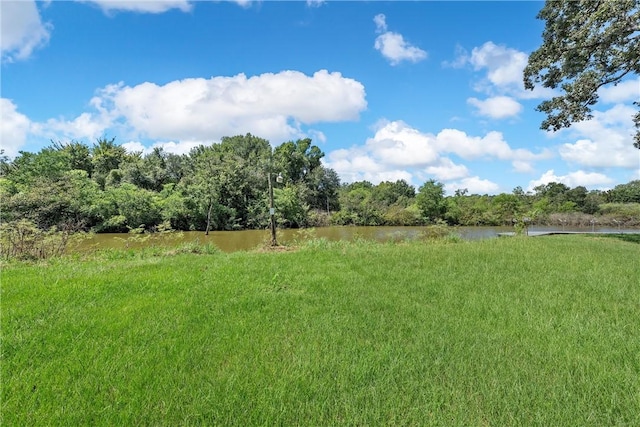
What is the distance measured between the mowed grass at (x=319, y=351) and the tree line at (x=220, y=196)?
1036cm

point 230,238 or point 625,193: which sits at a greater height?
point 625,193

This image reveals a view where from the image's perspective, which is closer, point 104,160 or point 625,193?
point 104,160

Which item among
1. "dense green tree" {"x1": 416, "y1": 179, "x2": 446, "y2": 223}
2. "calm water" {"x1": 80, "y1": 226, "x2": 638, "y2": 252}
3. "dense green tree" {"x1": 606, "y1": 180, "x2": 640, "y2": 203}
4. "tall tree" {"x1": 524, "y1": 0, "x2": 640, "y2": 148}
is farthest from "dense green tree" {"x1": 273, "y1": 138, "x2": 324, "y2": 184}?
"dense green tree" {"x1": 606, "y1": 180, "x2": 640, "y2": 203}

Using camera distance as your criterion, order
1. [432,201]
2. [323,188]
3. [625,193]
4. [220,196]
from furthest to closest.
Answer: [323,188] → [625,193] → [432,201] → [220,196]

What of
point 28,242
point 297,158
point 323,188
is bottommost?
point 28,242

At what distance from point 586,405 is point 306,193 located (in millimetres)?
41303

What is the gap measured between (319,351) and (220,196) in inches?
1205

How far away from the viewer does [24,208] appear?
56.1ft

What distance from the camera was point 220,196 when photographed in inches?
1248

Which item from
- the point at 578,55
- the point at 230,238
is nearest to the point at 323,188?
the point at 230,238

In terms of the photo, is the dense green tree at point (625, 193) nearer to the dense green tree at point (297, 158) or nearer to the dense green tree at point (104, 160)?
the dense green tree at point (297, 158)

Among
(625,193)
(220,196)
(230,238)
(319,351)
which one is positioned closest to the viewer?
(319,351)

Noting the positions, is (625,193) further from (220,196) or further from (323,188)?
(220,196)

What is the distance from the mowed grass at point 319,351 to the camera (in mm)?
2113
